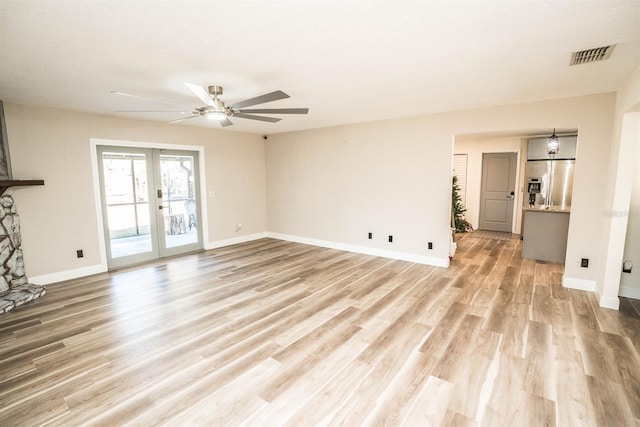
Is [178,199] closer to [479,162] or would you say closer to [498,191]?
[479,162]

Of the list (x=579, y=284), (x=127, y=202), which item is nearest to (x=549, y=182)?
(x=579, y=284)

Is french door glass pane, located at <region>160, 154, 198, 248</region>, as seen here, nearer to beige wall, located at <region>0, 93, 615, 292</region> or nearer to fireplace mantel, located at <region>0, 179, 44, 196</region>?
beige wall, located at <region>0, 93, 615, 292</region>

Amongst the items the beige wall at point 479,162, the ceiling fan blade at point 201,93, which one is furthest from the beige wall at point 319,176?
the ceiling fan blade at point 201,93

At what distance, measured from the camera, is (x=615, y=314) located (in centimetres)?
329

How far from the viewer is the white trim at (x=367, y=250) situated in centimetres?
509

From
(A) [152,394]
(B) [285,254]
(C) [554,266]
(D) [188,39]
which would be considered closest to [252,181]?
(B) [285,254]

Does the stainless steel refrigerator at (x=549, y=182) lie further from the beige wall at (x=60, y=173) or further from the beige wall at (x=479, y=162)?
the beige wall at (x=60, y=173)

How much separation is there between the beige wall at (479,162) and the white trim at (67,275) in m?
8.08

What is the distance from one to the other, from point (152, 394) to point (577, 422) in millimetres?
2839

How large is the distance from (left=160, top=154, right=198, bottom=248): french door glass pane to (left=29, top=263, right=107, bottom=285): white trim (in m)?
1.17

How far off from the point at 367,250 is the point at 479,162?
4375 mm

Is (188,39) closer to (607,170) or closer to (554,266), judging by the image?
(607,170)

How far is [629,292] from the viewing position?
3764 millimetres

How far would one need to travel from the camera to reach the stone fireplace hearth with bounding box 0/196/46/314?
151 inches
